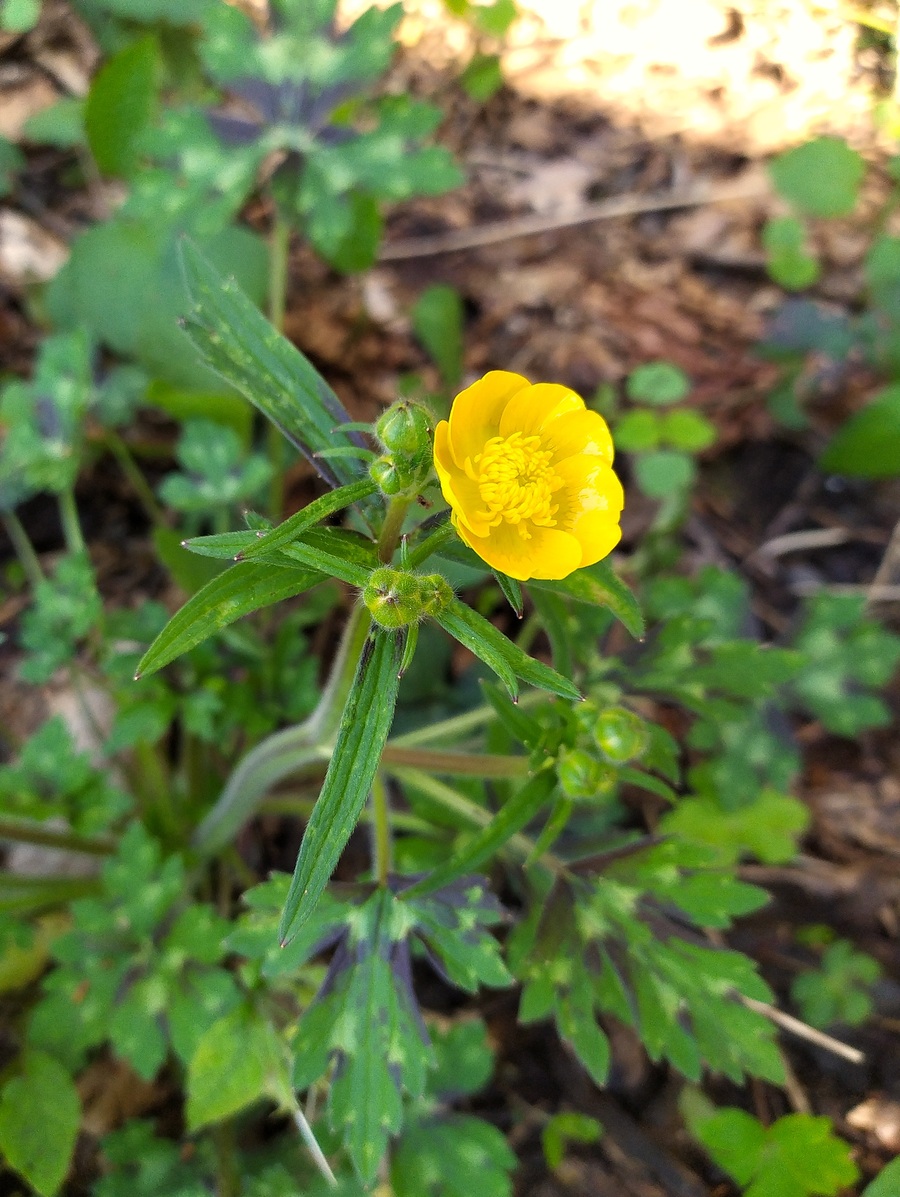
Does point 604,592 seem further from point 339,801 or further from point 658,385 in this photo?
point 658,385

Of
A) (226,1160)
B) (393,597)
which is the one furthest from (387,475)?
(226,1160)

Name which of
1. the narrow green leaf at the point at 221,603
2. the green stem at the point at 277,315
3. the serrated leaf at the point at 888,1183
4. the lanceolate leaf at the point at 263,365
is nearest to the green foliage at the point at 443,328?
the green stem at the point at 277,315

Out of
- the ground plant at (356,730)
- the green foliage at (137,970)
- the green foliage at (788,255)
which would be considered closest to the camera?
the ground plant at (356,730)

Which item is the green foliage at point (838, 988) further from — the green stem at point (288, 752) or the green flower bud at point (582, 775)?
the green stem at point (288, 752)

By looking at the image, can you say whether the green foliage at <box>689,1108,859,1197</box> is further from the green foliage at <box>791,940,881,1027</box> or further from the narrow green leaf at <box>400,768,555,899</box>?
the narrow green leaf at <box>400,768,555,899</box>

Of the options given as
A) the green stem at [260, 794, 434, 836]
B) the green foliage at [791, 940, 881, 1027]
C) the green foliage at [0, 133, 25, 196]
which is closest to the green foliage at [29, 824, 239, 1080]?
the green stem at [260, 794, 434, 836]

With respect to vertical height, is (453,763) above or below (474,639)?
below

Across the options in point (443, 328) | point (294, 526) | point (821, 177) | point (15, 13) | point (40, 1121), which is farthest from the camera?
point (821, 177)
